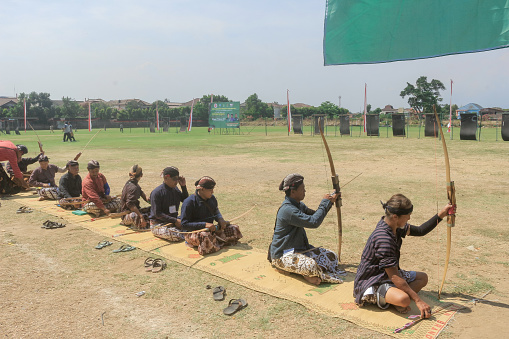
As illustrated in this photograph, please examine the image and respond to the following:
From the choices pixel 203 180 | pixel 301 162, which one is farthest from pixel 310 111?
pixel 203 180

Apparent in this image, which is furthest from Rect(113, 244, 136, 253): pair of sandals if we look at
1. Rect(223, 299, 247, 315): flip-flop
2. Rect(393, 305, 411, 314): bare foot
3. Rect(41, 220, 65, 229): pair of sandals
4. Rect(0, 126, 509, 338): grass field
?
Rect(393, 305, 411, 314): bare foot

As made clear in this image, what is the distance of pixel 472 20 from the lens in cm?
371

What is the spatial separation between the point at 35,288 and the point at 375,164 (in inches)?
556

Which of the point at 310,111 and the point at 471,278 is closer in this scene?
the point at 471,278

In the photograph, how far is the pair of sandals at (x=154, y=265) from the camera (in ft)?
18.2

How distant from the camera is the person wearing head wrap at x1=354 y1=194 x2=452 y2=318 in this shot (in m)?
3.99

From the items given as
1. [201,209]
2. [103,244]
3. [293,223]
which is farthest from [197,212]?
[293,223]

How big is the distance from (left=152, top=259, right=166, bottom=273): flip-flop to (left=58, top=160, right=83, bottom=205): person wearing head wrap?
4539mm

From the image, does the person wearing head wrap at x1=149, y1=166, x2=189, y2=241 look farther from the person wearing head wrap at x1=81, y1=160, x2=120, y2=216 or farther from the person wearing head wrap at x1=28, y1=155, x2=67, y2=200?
the person wearing head wrap at x1=28, y1=155, x2=67, y2=200

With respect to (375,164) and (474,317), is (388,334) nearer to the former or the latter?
(474,317)

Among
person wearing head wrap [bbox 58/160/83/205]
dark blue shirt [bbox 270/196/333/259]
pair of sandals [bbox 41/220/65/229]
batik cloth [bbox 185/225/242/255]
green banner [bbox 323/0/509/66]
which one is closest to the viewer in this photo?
green banner [bbox 323/0/509/66]

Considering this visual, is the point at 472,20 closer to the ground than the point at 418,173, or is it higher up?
higher up

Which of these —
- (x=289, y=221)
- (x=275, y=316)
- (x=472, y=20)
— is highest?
(x=472, y=20)

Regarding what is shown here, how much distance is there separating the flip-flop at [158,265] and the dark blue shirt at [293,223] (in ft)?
5.07
